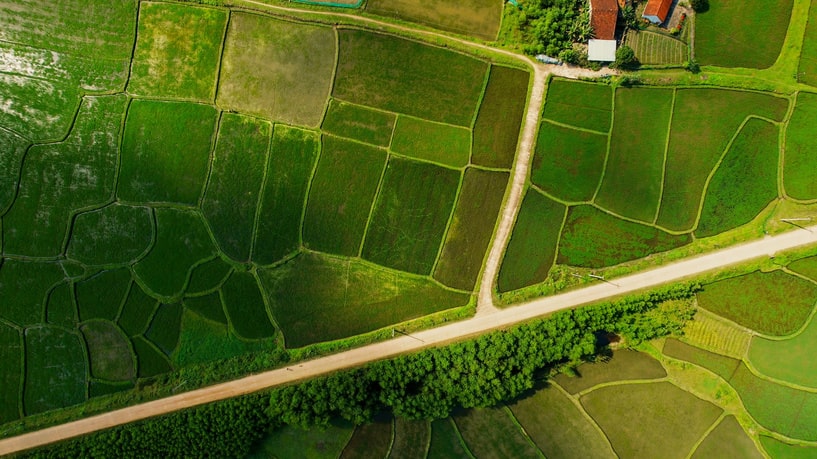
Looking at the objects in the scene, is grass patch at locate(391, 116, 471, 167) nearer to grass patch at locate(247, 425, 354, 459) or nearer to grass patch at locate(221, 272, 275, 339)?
grass patch at locate(221, 272, 275, 339)

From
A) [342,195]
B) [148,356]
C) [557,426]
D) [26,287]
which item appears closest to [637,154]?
[557,426]

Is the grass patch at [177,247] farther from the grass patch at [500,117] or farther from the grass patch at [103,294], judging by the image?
the grass patch at [500,117]

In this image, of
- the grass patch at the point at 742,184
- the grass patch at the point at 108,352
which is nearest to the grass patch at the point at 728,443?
the grass patch at the point at 742,184

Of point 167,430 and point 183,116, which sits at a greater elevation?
point 183,116

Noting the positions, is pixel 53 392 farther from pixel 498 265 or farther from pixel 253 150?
pixel 498 265

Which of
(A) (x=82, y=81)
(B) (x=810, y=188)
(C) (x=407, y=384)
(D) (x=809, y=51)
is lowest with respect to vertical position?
(C) (x=407, y=384)

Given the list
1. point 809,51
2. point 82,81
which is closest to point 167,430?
point 82,81

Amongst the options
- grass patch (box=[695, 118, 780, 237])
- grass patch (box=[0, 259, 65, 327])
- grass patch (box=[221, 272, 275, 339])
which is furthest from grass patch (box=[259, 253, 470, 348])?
grass patch (box=[695, 118, 780, 237])
